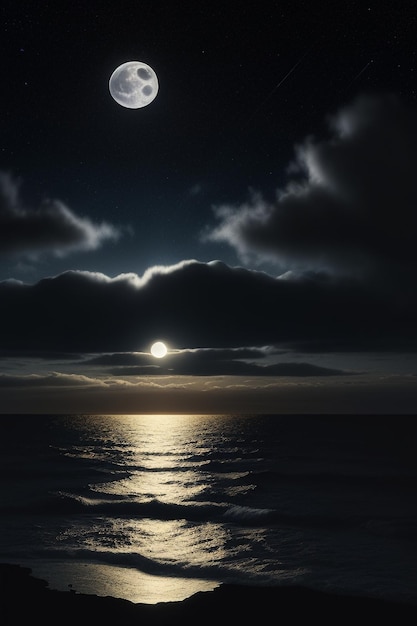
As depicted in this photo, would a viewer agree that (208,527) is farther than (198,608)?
Yes

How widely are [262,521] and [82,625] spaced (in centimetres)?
2329

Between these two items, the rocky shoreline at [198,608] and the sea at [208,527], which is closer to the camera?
the rocky shoreline at [198,608]

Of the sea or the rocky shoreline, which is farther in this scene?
the sea

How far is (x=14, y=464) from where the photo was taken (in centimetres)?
8019

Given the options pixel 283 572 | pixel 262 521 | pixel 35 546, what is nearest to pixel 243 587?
pixel 283 572

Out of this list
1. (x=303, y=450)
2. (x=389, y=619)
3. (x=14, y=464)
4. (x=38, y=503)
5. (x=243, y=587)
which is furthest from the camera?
(x=303, y=450)

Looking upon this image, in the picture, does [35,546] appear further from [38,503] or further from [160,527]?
[38,503]

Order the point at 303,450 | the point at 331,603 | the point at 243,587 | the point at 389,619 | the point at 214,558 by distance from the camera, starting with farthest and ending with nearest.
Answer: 1. the point at 303,450
2. the point at 214,558
3. the point at 243,587
4. the point at 331,603
5. the point at 389,619

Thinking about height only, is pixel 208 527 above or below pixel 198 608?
below

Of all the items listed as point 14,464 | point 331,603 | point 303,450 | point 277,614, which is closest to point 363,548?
point 331,603

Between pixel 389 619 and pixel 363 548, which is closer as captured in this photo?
pixel 389 619

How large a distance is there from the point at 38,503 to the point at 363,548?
27039 mm

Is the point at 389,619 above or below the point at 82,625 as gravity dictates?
below

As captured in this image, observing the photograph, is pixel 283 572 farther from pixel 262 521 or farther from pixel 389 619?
pixel 262 521
